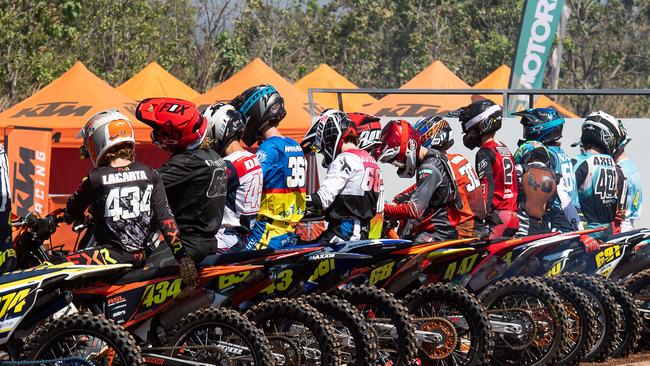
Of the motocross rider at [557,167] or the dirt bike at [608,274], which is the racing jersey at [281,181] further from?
the motocross rider at [557,167]

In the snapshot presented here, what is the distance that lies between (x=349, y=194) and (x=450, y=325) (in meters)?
1.23

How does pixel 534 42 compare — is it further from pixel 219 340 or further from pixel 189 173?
pixel 219 340

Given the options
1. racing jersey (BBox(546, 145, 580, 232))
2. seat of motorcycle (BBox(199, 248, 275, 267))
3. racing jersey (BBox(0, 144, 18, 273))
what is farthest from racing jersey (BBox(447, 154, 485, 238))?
racing jersey (BBox(0, 144, 18, 273))

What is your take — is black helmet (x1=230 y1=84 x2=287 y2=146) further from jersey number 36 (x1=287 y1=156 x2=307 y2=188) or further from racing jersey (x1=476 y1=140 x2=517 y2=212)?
racing jersey (x1=476 y1=140 x2=517 y2=212)

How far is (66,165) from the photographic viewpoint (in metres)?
21.7

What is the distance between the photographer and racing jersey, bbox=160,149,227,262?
755cm

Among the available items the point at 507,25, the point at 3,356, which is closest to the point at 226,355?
the point at 3,356

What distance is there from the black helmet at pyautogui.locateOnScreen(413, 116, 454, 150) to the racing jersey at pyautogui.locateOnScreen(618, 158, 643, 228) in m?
2.30

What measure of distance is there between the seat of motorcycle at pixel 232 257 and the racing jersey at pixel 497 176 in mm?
3276

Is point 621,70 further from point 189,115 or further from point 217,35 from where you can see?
point 189,115

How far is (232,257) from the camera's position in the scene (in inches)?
296

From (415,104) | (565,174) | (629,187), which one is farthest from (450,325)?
(415,104)

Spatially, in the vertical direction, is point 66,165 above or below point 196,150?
below

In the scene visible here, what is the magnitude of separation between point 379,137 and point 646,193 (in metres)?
4.64
